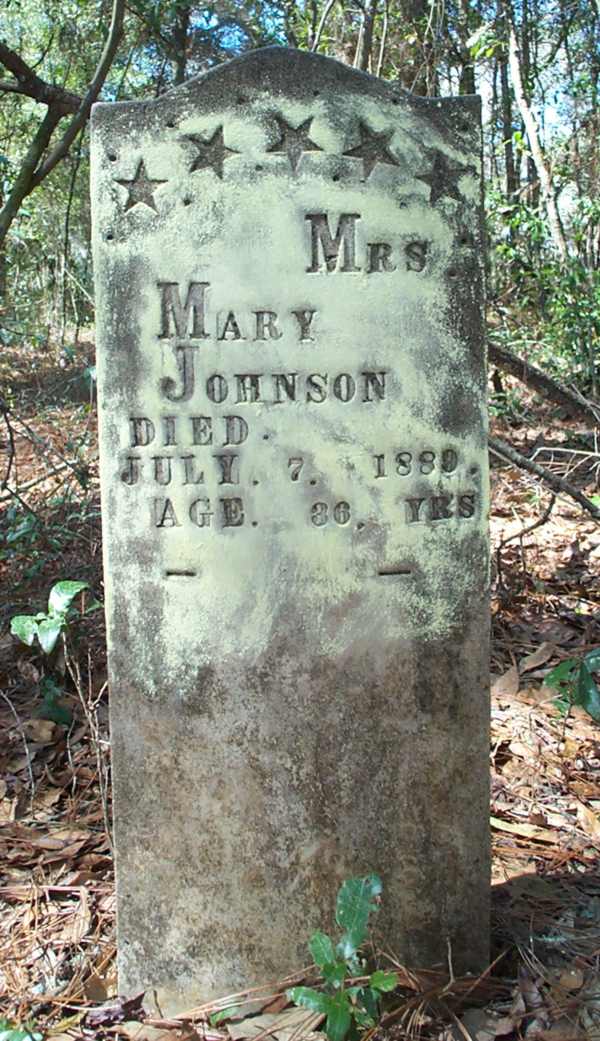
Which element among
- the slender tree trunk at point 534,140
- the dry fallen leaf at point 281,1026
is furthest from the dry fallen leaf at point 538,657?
the slender tree trunk at point 534,140

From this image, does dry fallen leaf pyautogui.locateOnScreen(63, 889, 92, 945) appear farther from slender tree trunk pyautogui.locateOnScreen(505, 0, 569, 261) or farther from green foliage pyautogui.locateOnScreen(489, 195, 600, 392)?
slender tree trunk pyautogui.locateOnScreen(505, 0, 569, 261)

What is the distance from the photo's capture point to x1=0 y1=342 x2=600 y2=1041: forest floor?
203cm

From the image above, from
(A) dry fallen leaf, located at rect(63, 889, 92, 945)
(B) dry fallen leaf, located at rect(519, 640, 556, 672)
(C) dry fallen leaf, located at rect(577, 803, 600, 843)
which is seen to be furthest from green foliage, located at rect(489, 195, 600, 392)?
(A) dry fallen leaf, located at rect(63, 889, 92, 945)

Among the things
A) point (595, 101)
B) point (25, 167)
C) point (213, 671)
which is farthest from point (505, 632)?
point (595, 101)

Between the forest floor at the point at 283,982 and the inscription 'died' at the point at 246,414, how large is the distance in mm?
818

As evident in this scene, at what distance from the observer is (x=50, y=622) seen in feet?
9.19

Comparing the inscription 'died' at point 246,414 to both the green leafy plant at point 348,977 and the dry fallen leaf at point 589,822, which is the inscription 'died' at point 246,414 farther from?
the dry fallen leaf at point 589,822

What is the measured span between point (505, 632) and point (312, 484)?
212 centimetres

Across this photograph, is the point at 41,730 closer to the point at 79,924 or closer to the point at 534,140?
the point at 79,924

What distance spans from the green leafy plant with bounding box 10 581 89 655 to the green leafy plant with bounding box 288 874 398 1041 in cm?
123

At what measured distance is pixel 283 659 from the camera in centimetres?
202

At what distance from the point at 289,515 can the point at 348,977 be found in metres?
0.97

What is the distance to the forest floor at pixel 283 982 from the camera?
2025mm

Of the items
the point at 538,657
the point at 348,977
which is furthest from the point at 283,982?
the point at 538,657
